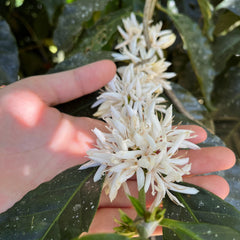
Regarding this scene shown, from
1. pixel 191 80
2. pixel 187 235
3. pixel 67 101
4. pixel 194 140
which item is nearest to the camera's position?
pixel 187 235

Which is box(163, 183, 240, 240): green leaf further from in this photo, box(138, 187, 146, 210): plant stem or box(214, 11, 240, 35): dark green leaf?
box(214, 11, 240, 35): dark green leaf

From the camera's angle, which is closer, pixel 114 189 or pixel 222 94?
pixel 114 189

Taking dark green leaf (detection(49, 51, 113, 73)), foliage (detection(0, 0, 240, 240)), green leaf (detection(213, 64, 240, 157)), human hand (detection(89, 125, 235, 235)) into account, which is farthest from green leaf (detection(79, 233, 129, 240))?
green leaf (detection(213, 64, 240, 157))

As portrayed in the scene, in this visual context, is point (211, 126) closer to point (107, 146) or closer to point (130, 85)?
point (130, 85)

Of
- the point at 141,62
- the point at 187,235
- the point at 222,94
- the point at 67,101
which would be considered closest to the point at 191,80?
the point at 222,94

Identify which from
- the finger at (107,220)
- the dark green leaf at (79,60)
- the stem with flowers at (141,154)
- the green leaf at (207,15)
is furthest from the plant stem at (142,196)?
the green leaf at (207,15)

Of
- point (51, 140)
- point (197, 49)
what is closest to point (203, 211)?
point (51, 140)
